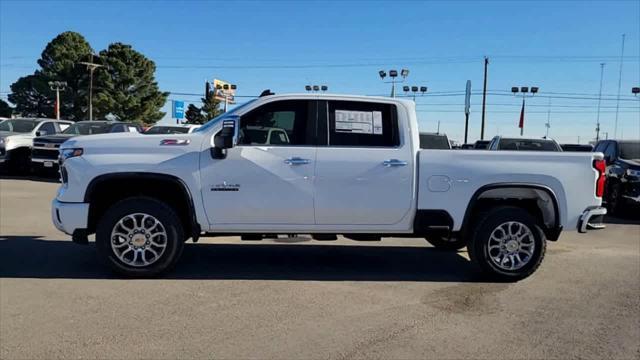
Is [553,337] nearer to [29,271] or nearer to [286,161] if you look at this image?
[286,161]

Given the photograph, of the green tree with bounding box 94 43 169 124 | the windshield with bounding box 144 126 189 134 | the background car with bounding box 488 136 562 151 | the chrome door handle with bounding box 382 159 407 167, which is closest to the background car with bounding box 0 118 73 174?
the windshield with bounding box 144 126 189 134

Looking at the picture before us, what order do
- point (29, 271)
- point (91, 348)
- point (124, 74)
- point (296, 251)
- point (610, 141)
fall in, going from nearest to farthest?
1. point (91, 348)
2. point (29, 271)
3. point (296, 251)
4. point (610, 141)
5. point (124, 74)

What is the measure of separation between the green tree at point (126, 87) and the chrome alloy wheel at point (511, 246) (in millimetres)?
58449

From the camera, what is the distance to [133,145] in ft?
18.8

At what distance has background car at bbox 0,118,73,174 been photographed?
1700 cm

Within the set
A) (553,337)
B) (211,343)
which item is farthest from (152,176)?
(553,337)

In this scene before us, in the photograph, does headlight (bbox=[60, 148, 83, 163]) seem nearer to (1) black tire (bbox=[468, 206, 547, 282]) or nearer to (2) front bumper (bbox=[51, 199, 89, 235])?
(2) front bumper (bbox=[51, 199, 89, 235])

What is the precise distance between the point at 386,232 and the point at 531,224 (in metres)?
1.68

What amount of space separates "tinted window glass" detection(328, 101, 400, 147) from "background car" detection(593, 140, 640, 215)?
803 centimetres

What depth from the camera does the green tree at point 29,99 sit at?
Answer: 66.3 m

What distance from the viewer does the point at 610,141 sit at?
13.2 m

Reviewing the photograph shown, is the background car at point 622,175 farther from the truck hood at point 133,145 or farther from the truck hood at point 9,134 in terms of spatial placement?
the truck hood at point 9,134

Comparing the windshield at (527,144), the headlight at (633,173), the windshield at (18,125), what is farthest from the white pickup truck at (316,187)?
the windshield at (18,125)

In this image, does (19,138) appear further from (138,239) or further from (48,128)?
(138,239)
